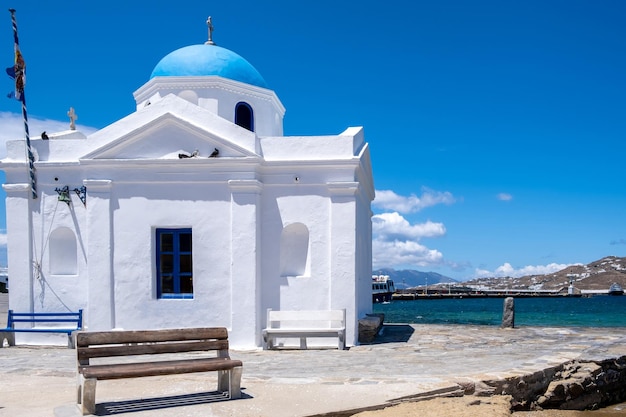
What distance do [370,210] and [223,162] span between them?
6935 millimetres

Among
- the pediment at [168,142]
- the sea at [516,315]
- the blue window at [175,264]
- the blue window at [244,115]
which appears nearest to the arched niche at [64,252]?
the pediment at [168,142]

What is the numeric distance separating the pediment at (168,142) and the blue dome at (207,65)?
3827 millimetres

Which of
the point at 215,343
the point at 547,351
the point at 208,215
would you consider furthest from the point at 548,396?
the point at 208,215

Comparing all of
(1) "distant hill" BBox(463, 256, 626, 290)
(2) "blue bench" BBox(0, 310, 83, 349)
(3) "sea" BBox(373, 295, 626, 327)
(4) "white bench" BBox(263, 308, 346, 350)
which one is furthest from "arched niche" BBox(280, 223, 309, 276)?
(1) "distant hill" BBox(463, 256, 626, 290)

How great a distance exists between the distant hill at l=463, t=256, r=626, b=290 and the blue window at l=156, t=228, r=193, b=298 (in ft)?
425

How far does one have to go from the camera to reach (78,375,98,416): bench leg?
279 inches

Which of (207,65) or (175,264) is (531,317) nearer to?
(207,65)

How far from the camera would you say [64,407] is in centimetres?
746

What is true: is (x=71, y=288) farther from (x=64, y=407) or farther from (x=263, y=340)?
(x=64, y=407)

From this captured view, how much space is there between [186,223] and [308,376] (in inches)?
220

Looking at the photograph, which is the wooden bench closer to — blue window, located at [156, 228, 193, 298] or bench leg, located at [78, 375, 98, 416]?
bench leg, located at [78, 375, 98, 416]

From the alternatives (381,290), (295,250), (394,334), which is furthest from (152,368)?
(381,290)

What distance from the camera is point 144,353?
7.57 meters

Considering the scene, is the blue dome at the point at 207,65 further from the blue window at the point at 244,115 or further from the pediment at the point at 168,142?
the pediment at the point at 168,142
